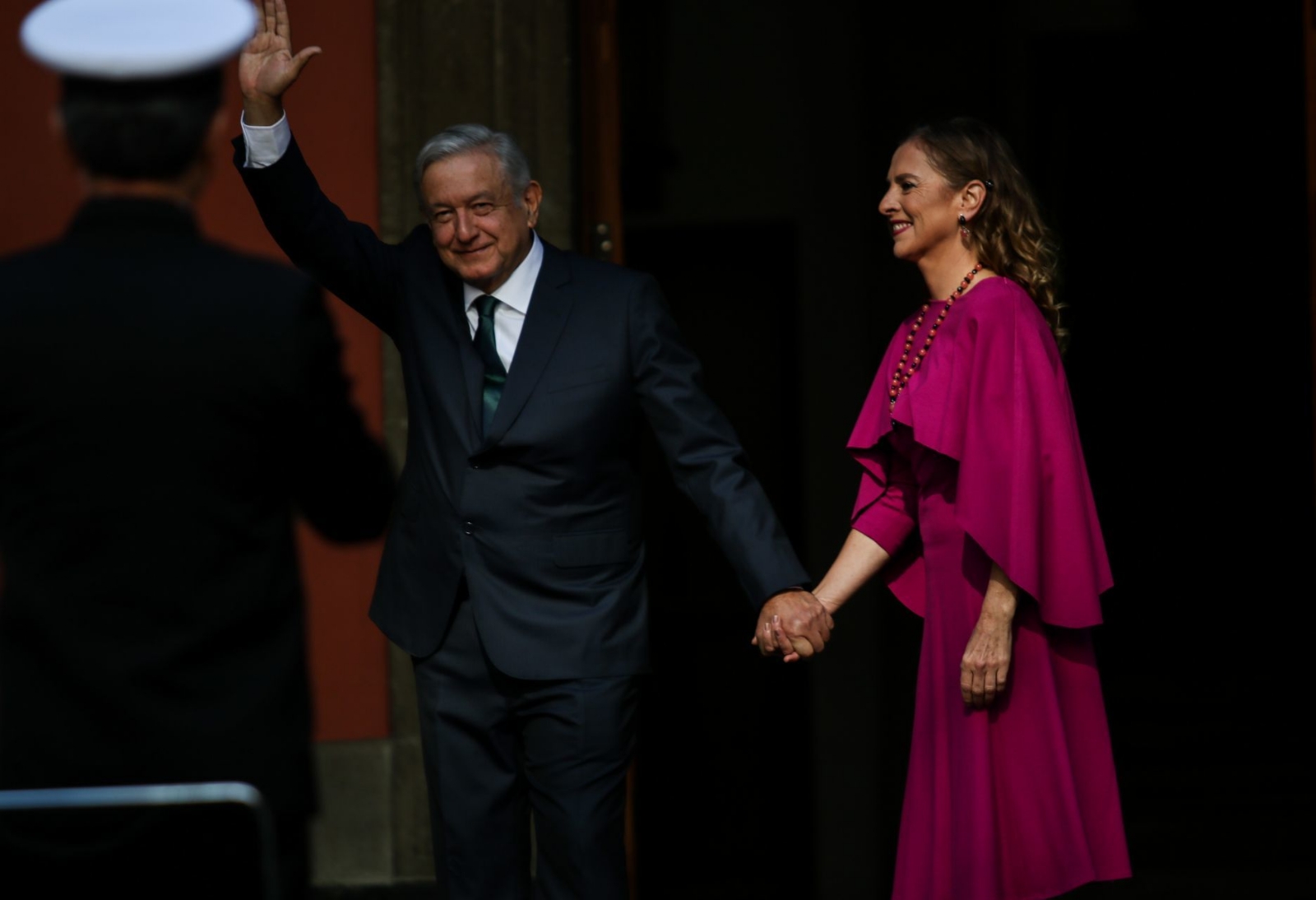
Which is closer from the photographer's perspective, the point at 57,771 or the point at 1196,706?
the point at 57,771

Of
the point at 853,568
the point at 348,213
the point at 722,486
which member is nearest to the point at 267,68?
the point at 722,486

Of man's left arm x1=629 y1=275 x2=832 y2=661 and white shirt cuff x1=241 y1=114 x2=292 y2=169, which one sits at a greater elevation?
white shirt cuff x1=241 y1=114 x2=292 y2=169

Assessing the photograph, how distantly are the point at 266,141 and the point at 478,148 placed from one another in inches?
16.3

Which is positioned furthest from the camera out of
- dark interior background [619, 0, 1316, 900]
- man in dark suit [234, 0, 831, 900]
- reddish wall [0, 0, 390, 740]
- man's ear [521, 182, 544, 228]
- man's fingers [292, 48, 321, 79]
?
dark interior background [619, 0, 1316, 900]

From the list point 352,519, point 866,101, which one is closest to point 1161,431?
point 866,101

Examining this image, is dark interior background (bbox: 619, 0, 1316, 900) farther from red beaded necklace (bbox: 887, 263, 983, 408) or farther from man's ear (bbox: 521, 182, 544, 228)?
man's ear (bbox: 521, 182, 544, 228)

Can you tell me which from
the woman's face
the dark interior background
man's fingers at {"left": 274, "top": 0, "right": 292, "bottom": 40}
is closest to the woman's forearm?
the woman's face

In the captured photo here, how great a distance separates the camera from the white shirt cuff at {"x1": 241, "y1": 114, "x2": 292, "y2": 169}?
340 centimetres

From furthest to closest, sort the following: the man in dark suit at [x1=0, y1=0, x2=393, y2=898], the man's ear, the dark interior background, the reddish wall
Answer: the dark interior background
the reddish wall
the man's ear
the man in dark suit at [x1=0, y1=0, x2=393, y2=898]

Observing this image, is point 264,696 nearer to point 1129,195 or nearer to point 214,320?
point 214,320

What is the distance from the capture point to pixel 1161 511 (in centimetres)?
739

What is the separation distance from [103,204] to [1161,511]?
19.9 feet

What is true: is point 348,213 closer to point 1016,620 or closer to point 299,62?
point 299,62

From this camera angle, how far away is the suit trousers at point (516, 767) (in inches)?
137
